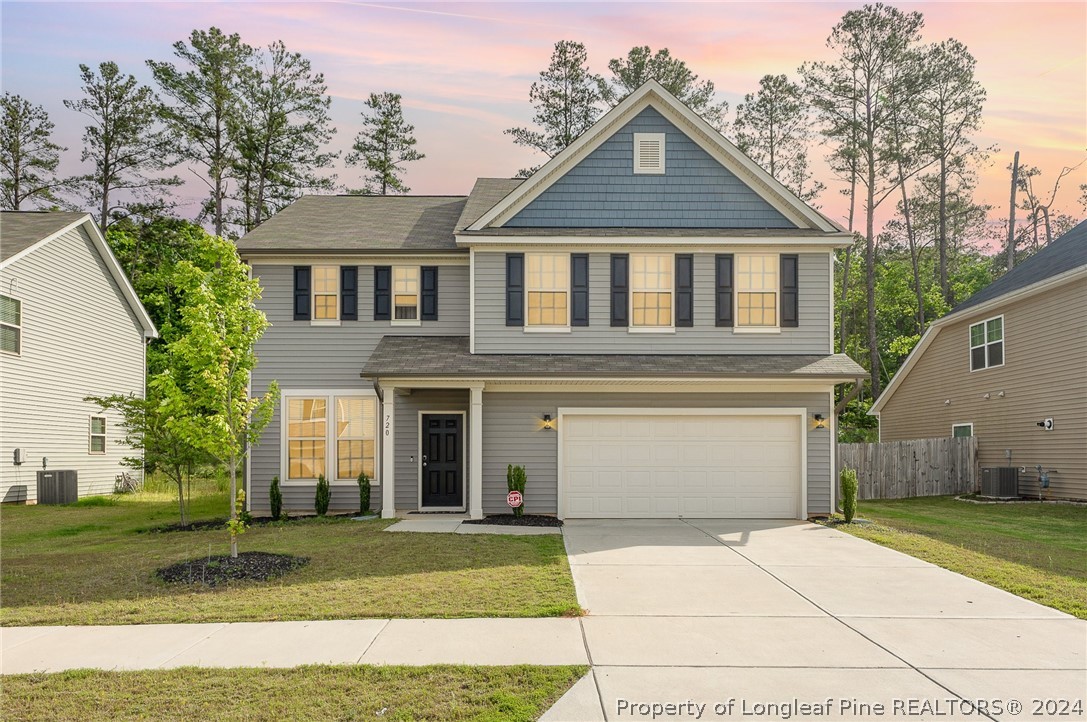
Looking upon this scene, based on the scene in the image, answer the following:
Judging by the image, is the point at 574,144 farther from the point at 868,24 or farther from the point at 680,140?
the point at 868,24

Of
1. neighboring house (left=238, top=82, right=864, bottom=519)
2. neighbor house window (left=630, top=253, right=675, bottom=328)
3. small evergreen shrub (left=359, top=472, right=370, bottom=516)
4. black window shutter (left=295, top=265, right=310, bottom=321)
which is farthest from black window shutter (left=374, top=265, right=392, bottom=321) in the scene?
neighbor house window (left=630, top=253, right=675, bottom=328)

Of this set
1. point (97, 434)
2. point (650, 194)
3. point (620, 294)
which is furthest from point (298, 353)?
point (97, 434)

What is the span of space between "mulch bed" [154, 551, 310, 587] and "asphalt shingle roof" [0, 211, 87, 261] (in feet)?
41.4

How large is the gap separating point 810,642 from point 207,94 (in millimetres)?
32238

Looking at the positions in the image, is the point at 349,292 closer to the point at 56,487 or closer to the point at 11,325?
the point at 11,325

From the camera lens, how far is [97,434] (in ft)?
71.2

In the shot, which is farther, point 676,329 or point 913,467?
point 913,467

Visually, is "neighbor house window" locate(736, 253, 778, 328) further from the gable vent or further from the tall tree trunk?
the tall tree trunk

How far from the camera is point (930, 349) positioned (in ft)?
80.6

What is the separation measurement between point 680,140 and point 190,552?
12.5 metres

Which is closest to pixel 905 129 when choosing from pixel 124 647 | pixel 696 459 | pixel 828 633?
pixel 696 459

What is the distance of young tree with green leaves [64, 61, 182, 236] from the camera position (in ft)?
103

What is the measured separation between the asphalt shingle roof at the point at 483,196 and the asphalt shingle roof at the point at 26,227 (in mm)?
11148

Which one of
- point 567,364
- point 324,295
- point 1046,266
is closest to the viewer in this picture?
point 567,364
